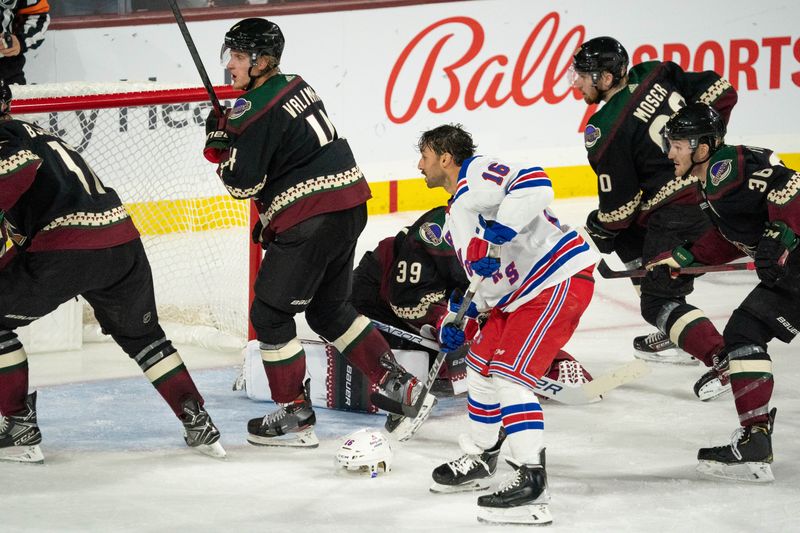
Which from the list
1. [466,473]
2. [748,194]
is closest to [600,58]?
[748,194]

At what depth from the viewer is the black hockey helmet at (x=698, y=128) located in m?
3.70

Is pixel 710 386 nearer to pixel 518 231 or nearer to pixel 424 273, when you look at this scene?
pixel 424 273

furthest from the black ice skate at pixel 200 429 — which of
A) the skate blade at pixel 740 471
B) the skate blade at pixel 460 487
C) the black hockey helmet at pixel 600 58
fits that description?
the black hockey helmet at pixel 600 58

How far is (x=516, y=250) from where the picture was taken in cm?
346

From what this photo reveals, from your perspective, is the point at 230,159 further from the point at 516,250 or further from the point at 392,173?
the point at 392,173

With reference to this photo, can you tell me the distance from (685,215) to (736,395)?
1.02m

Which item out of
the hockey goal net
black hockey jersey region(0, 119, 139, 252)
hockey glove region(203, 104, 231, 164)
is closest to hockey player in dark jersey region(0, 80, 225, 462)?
black hockey jersey region(0, 119, 139, 252)

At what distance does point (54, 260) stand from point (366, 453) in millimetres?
1009

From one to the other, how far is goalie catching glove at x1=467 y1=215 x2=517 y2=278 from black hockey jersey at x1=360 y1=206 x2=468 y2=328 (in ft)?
3.02

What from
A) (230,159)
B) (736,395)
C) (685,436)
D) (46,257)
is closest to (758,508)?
(736,395)

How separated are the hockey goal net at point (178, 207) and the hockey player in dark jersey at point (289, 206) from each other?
1.13 m

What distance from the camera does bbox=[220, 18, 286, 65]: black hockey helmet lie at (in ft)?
12.7

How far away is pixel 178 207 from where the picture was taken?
5.23 meters

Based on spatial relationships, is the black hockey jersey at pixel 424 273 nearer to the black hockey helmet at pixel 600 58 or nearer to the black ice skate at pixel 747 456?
the black hockey helmet at pixel 600 58
